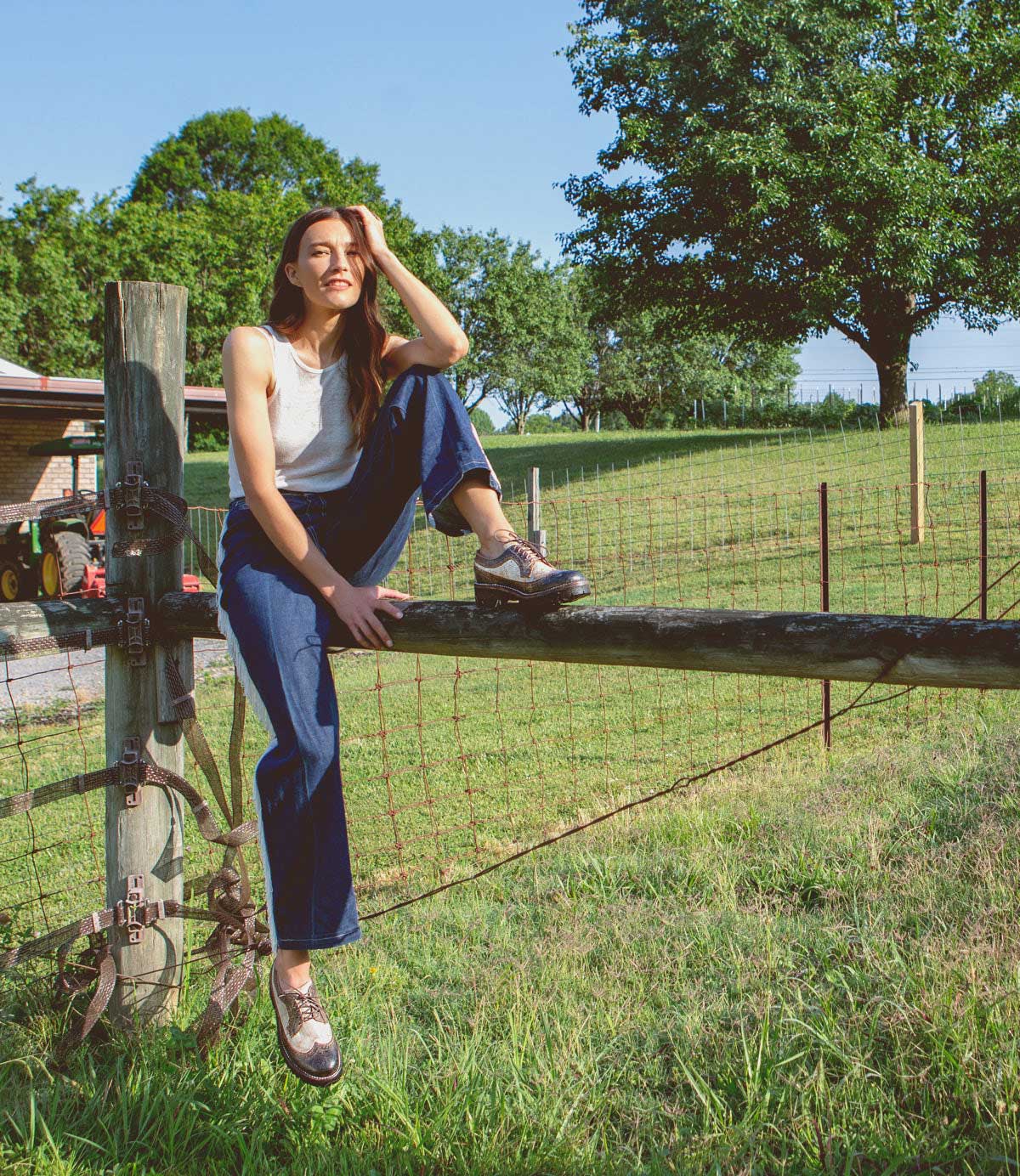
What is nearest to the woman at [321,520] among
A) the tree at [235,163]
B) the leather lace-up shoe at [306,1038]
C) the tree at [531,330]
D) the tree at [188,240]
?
the leather lace-up shoe at [306,1038]

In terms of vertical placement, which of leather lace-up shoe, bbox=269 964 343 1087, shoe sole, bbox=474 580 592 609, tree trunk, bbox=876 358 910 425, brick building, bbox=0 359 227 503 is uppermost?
tree trunk, bbox=876 358 910 425

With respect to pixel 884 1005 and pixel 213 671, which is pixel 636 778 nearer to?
pixel 884 1005

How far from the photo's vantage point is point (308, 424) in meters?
2.65

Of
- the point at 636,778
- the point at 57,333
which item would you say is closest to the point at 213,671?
the point at 636,778

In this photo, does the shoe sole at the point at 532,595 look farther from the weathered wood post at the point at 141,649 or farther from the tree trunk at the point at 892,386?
the tree trunk at the point at 892,386

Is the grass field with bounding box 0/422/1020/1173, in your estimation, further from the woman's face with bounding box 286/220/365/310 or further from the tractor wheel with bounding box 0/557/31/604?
the tractor wheel with bounding box 0/557/31/604

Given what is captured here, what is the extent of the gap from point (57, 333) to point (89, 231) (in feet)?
12.5

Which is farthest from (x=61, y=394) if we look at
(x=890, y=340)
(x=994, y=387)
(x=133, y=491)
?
(x=994, y=387)

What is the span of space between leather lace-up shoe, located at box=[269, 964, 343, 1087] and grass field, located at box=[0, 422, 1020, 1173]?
0.48 ft

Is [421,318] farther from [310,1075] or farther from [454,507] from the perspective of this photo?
[310,1075]

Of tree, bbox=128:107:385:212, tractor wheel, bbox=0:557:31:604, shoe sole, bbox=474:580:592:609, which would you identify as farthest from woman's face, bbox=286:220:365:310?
tree, bbox=128:107:385:212

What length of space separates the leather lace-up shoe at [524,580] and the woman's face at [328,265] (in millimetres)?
750

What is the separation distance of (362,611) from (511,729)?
4892 millimetres

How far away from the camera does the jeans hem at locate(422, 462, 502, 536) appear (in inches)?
96.7
